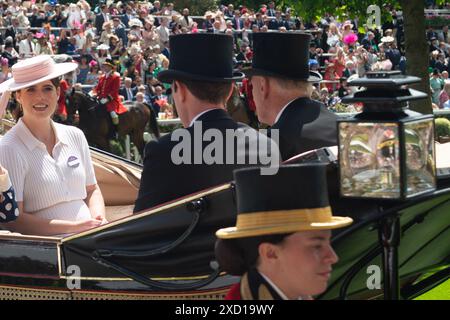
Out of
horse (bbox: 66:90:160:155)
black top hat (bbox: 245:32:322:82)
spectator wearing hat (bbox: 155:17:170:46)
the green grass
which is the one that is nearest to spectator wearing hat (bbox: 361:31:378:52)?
spectator wearing hat (bbox: 155:17:170:46)

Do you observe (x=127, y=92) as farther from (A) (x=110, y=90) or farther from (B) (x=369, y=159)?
(B) (x=369, y=159)

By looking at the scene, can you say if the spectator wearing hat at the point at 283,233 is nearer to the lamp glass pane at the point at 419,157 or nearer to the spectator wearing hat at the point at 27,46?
the lamp glass pane at the point at 419,157

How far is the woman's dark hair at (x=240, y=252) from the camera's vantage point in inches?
99.4

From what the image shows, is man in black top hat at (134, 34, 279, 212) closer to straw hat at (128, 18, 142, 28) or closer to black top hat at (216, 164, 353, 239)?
black top hat at (216, 164, 353, 239)

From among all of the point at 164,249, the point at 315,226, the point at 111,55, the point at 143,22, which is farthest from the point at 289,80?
the point at 143,22

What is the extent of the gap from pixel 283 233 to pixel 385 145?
0.48 metres

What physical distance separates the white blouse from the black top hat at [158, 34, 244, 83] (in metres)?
0.85

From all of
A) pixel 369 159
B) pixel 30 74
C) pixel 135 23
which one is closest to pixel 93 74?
pixel 135 23

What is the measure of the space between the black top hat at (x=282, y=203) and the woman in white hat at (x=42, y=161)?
2109mm

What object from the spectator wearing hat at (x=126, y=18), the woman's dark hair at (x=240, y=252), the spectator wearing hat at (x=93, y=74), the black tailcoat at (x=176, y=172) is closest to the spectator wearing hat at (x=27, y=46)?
the spectator wearing hat at (x=93, y=74)

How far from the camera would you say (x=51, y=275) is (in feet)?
13.2

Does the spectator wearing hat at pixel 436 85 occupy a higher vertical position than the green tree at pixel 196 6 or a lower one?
lower

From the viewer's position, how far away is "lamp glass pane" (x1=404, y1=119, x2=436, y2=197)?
280 cm

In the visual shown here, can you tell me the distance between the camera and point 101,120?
1634 cm
